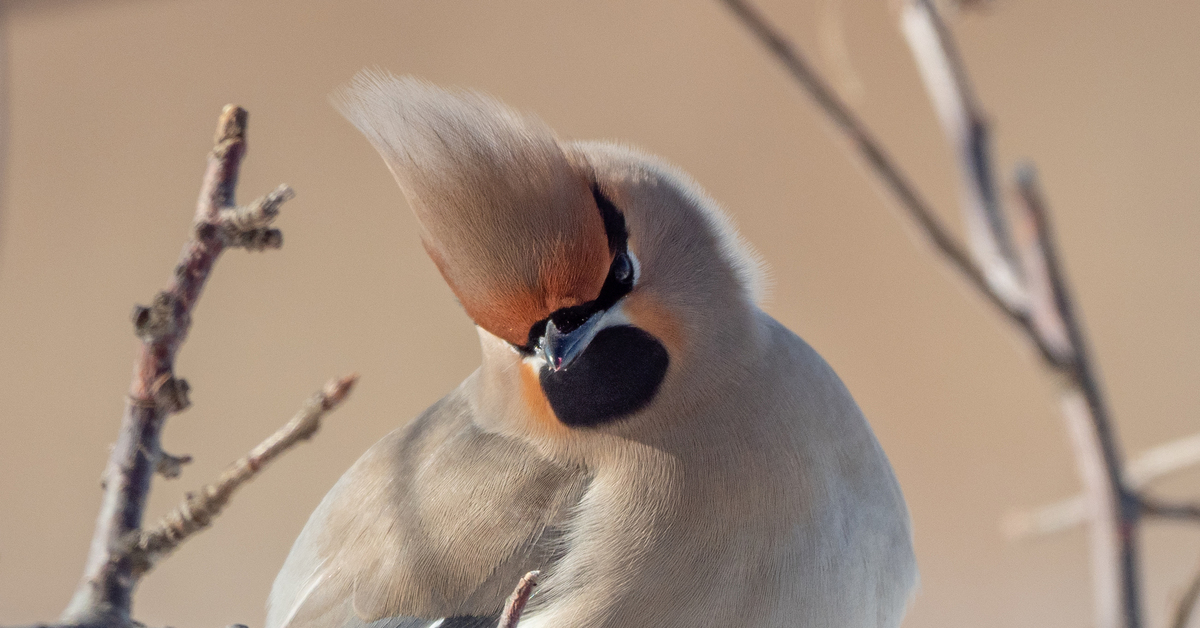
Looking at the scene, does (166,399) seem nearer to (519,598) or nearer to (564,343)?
(519,598)

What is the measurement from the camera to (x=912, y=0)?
3.86ft

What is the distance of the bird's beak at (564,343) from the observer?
1.03 metres

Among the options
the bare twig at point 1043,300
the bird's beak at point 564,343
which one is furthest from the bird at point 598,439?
the bare twig at point 1043,300

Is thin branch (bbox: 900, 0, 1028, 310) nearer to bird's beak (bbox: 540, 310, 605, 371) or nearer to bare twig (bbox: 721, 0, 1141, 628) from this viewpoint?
bare twig (bbox: 721, 0, 1141, 628)

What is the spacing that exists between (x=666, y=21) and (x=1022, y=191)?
2.67 meters

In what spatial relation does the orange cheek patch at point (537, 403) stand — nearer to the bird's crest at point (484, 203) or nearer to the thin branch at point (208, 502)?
the bird's crest at point (484, 203)

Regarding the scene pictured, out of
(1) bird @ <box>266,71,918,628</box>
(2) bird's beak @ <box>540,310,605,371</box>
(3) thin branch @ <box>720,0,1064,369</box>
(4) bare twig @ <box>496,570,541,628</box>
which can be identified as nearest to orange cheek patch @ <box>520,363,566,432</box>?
(1) bird @ <box>266,71,918,628</box>

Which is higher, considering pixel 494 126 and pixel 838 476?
pixel 494 126

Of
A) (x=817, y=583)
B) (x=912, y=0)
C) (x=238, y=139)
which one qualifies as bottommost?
(x=817, y=583)

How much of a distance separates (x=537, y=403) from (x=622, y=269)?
202 millimetres

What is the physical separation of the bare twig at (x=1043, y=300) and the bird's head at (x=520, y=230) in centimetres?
26

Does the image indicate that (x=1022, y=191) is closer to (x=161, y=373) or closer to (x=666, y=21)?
(x=161, y=373)

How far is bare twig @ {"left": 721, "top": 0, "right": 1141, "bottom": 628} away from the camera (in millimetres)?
939

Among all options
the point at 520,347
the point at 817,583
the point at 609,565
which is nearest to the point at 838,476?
the point at 817,583
